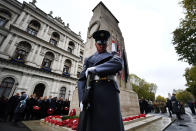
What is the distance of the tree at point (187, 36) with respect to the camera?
8.48 m

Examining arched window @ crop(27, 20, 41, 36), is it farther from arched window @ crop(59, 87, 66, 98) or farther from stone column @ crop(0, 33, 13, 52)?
arched window @ crop(59, 87, 66, 98)

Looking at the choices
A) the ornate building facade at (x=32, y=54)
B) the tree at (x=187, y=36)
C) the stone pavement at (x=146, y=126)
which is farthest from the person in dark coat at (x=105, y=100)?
the ornate building facade at (x=32, y=54)

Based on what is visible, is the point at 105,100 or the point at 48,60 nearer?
the point at 105,100

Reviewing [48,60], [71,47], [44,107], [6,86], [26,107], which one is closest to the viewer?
[26,107]

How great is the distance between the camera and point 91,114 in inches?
49.1

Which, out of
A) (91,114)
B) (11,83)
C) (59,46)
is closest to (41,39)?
(59,46)

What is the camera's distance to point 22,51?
622 inches

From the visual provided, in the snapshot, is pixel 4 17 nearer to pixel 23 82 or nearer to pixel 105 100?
pixel 23 82

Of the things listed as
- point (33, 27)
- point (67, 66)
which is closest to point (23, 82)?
point (67, 66)

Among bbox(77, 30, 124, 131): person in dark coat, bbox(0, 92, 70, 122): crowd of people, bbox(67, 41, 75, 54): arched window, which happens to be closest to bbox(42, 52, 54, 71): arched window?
bbox(67, 41, 75, 54): arched window

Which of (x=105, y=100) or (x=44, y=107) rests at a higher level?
(x=105, y=100)

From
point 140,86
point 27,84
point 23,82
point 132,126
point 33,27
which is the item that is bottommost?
point 132,126

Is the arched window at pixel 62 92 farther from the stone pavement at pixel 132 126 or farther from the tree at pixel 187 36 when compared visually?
the tree at pixel 187 36

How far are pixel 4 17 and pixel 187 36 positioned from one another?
28351 millimetres
